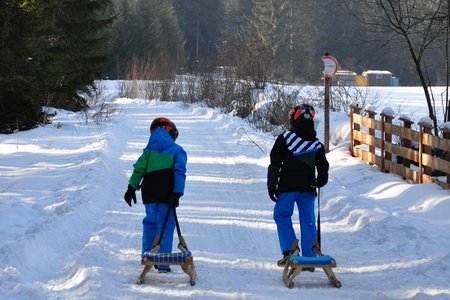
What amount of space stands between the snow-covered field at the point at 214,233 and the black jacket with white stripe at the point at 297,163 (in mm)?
942

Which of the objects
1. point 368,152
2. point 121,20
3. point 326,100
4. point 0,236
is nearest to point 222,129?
point 326,100

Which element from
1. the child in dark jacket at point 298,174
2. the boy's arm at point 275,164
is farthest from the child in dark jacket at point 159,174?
the child in dark jacket at point 298,174

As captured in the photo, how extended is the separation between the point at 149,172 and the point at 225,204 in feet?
13.4

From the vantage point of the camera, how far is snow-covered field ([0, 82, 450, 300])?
20.8 ft

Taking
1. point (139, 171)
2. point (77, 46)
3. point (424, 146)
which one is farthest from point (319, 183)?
point (77, 46)

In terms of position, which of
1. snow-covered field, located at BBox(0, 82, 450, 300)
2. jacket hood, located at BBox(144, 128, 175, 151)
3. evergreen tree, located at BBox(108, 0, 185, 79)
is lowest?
snow-covered field, located at BBox(0, 82, 450, 300)

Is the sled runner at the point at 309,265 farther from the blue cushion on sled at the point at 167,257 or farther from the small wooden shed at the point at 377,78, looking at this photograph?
the small wooden shed at the point at 377,78

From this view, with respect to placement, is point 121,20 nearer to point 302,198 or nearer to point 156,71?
point 156,71

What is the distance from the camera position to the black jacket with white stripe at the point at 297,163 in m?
6.83

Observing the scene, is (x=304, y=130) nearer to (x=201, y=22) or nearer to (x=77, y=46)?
(x=77, y=46)

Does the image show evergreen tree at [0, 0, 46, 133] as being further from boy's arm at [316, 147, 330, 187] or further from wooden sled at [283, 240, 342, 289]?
wooden sled at [283, 240, 342, 289]

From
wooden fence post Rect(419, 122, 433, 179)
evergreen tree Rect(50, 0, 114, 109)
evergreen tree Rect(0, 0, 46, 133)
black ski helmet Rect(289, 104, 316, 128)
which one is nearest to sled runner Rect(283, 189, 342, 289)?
black ski helmet Rect(289, 104, 316, 128)

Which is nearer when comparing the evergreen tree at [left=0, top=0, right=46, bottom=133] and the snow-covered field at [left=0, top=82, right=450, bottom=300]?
the snow-covered field at [left=0, top=82, right=450, bottom=300]

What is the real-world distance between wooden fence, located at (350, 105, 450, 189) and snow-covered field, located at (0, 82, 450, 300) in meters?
0.31
